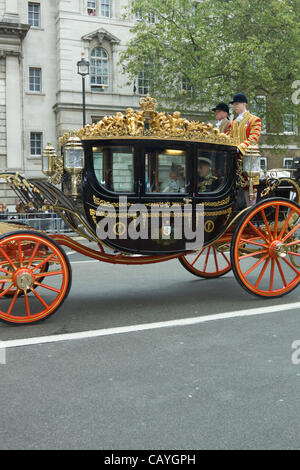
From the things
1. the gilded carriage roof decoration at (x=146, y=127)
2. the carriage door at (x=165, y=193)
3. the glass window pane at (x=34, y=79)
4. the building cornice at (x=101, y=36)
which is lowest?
the carriage door at (x=165, y=193)

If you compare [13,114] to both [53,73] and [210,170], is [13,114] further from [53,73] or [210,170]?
[210,170]

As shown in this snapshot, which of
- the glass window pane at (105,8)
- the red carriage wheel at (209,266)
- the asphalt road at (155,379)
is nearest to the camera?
the asphalt road at (155,379)

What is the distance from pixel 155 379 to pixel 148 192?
90.9 inches

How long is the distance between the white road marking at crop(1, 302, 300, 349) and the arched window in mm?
26482

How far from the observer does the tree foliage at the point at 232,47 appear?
21220mm

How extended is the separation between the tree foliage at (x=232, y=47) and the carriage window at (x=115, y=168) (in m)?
16.9

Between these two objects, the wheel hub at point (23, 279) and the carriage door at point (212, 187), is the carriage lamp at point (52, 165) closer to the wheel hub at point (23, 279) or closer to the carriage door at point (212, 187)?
the wheel hub at point (23, 279)

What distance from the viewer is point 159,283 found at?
7.25 meters

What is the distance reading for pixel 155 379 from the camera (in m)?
3.70

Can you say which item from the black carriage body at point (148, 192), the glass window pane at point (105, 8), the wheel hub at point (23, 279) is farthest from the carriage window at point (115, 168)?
the glass window pane at point (105, 8)

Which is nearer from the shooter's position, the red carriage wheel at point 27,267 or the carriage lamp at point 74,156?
the red carriage wheel at point 27,267

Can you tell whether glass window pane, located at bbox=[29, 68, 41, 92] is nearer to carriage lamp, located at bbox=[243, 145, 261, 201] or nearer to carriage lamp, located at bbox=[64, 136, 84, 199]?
carriage lamp, located at bbox=[243, 145, 261, 201]

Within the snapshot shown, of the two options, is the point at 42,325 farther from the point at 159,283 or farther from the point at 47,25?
the point at 47,25
